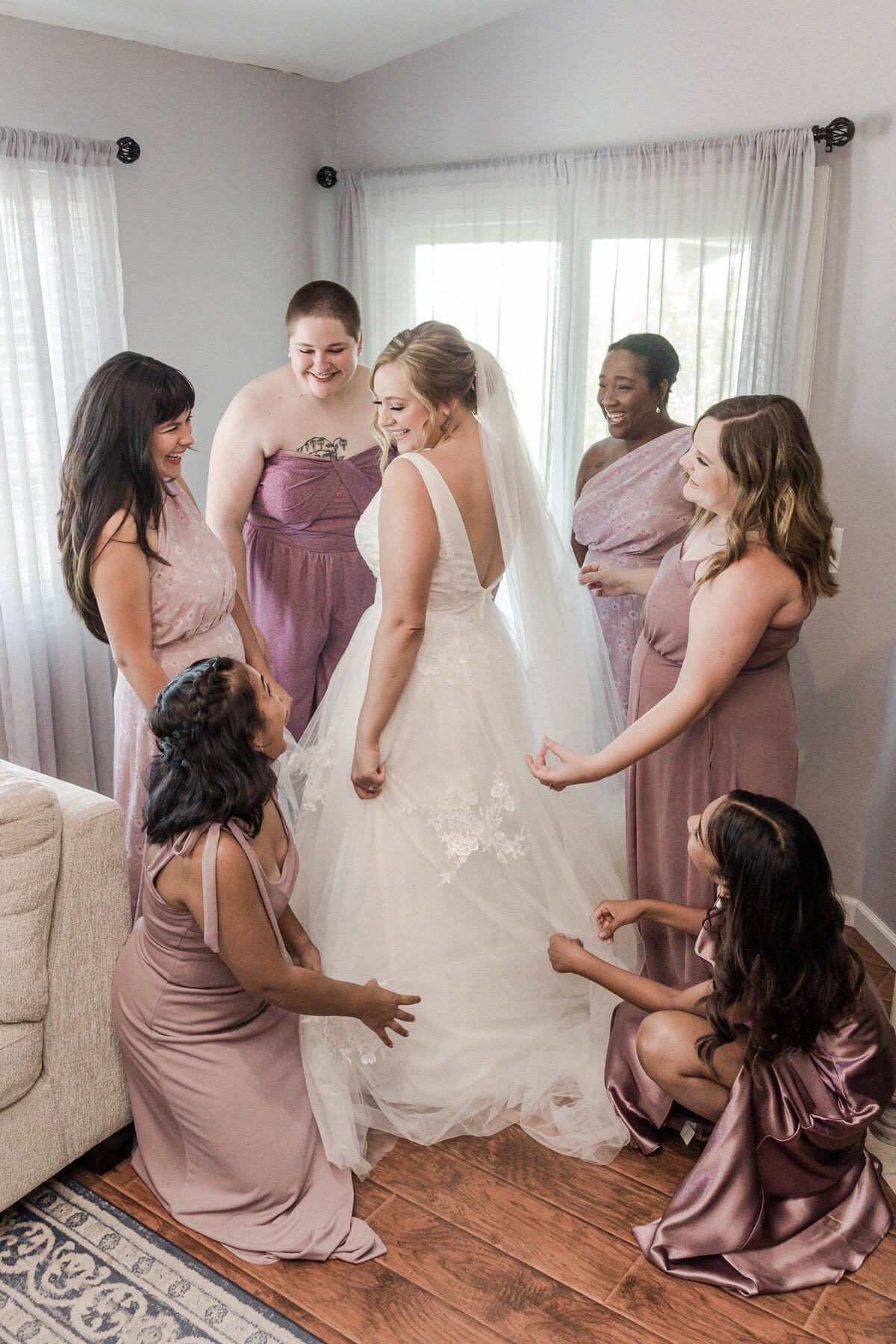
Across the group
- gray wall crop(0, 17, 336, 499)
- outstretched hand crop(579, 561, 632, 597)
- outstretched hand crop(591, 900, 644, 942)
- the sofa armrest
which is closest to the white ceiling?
gray wall crop(0, 17, 336, 499)

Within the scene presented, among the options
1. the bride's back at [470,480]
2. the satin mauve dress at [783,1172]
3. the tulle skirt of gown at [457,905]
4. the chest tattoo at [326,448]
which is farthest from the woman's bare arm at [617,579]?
the satin mauve dress at [783,1172]

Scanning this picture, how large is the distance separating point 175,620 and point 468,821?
747mm

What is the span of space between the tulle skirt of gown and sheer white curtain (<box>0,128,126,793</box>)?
1.15 metres

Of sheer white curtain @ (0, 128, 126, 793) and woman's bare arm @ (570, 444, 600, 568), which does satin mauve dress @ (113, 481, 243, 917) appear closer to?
sheer white curtain @ (0, 128, 126, 793)

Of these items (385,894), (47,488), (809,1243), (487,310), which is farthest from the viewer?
(487,310)

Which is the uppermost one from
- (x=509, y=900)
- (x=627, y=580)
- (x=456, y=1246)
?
(x=627, y=580)

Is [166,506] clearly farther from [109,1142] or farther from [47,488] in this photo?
[109,1142]

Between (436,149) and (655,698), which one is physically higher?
(436,149)

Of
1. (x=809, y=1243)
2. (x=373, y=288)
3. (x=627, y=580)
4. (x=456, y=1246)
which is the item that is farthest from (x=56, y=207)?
(x=809, y=1243)

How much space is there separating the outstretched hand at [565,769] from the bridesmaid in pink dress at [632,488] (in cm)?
68

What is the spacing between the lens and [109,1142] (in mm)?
1986

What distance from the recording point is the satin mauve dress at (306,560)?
278 centimetres

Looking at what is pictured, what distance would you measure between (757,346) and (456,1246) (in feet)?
7.47

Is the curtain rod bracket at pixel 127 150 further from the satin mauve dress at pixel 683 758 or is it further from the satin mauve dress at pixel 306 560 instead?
the satin mauve dress at pixel 683 758
